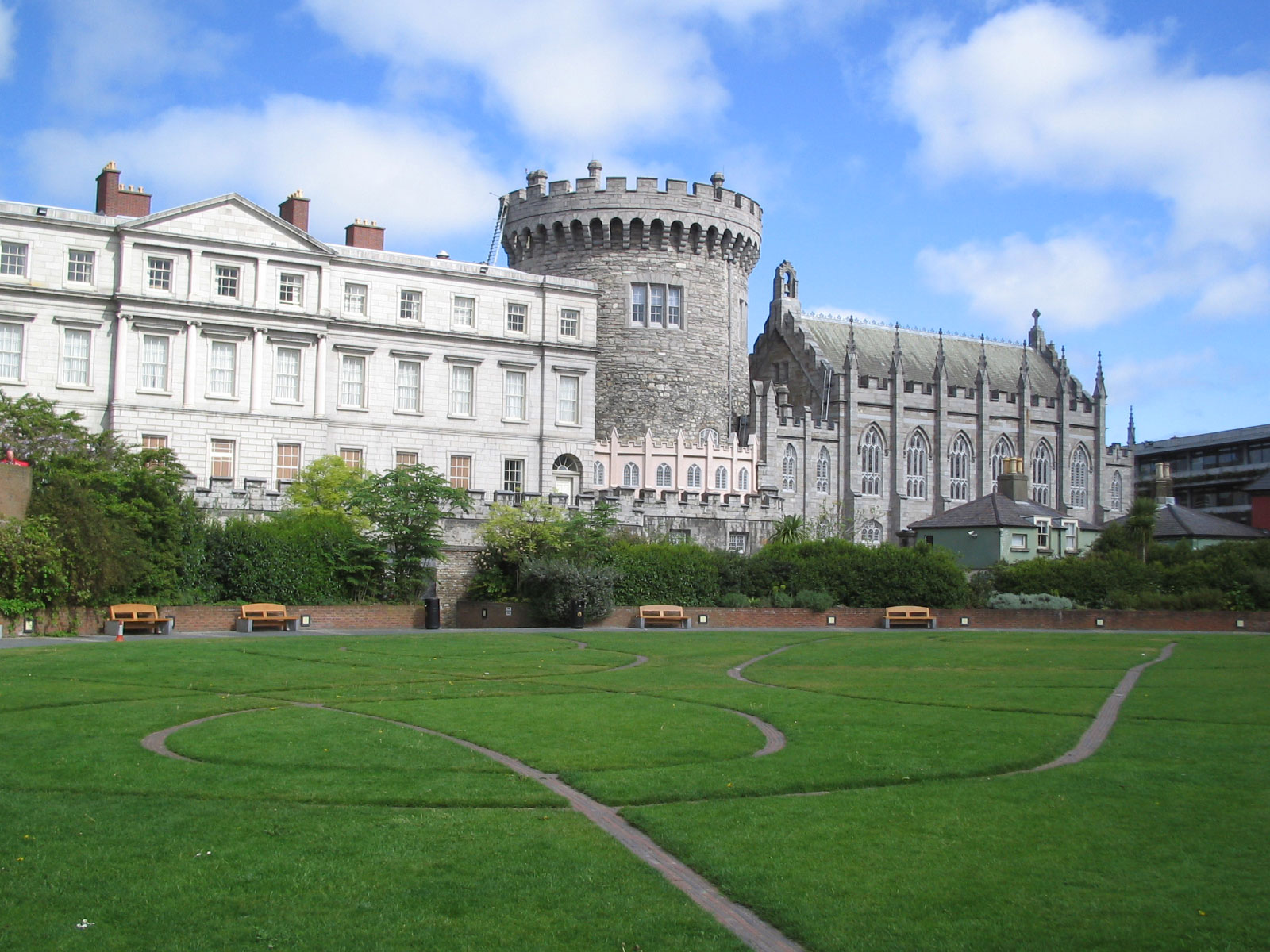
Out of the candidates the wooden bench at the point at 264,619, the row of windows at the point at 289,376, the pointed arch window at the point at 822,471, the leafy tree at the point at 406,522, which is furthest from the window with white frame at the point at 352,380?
the pointed arch window at the point at 822,471

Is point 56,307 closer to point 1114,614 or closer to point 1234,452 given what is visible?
point 1114,614

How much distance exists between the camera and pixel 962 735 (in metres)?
16.5

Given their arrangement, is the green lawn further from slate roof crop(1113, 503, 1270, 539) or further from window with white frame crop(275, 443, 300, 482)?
slate roof crop(1113, 503, 1270, 539)

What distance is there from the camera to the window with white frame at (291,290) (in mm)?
50531

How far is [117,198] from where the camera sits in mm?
48719

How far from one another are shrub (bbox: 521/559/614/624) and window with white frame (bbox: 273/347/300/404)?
16666 millimetres

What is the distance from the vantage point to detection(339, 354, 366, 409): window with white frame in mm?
52250

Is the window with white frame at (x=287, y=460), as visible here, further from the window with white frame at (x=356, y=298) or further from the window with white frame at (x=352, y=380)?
the window with white frame at (x=356, y=298)

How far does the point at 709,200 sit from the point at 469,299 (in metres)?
14.2

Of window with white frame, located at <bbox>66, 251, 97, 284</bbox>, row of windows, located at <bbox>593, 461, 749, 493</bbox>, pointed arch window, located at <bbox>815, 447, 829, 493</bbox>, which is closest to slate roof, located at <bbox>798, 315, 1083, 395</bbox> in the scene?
pointed arch window, located at <bbox>815, 447, 829, 493</bbox>

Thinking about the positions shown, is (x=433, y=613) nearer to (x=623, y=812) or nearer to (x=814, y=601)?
(x=814, y=601)

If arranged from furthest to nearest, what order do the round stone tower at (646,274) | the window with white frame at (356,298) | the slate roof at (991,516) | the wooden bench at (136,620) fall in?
the round stone tower at (646,274) < the slate roof at (991,516) < the window with white frame at (356,298) < the wooden bench at (136,620)

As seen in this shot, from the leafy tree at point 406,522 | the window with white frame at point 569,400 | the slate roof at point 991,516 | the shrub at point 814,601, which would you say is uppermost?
the window with white frame at point 569,400

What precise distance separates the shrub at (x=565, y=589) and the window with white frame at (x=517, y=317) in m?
19.1
